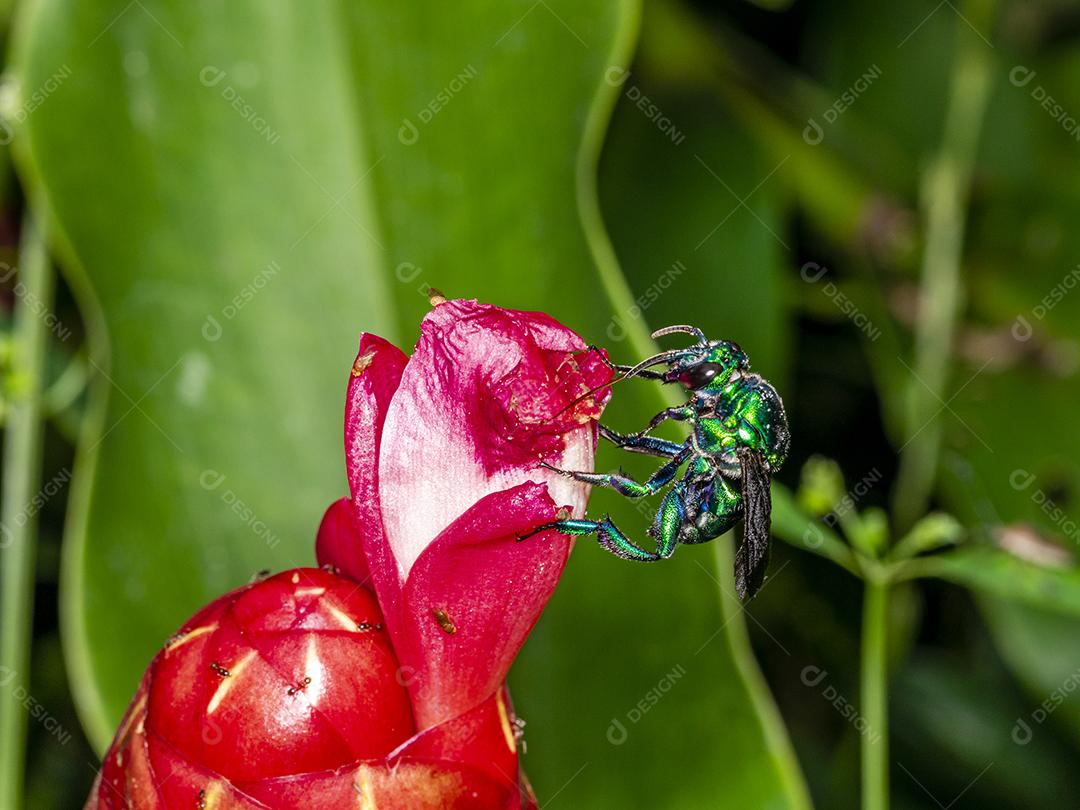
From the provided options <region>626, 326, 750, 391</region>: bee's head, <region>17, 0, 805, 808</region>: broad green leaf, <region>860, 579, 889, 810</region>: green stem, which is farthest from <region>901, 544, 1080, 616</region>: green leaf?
<region>626, 326, 750, 391</region>: bee's head

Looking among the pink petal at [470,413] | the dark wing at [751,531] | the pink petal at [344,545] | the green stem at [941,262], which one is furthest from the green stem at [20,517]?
the green stem at [941,262]

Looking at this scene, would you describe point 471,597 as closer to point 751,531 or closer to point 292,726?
point 292,726

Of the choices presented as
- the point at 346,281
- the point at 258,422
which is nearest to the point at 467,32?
the point at 346,281

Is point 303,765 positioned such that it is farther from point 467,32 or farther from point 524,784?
point 467,32

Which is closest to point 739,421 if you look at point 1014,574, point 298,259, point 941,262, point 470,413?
point 470,413

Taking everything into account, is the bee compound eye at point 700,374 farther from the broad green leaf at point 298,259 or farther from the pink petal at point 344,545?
the broad green leaf at point 298,259

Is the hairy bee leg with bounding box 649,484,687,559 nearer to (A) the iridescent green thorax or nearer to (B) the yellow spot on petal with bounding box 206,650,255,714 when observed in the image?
(A) the iridescent green thorax
